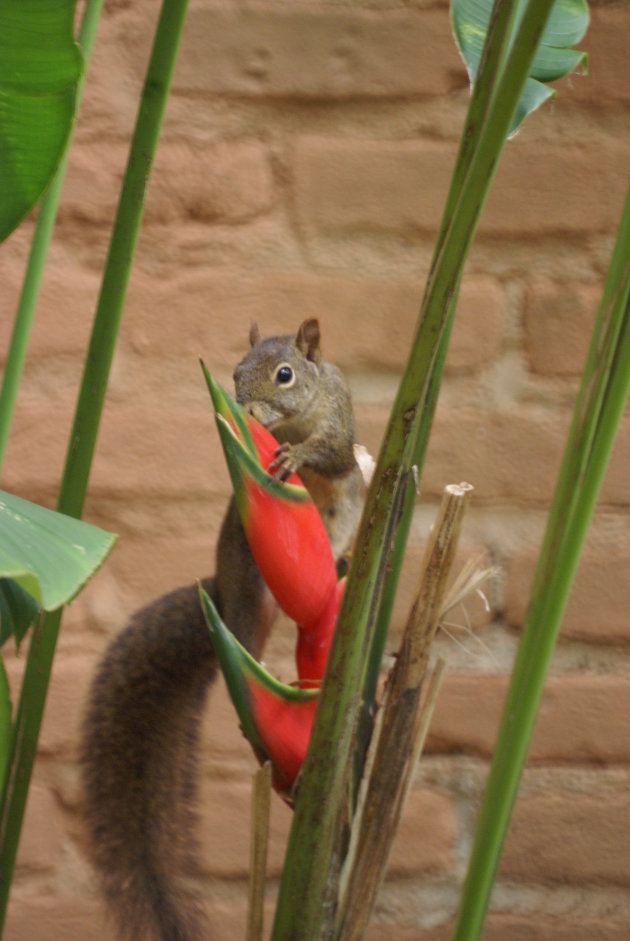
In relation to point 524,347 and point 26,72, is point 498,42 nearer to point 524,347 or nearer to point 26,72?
point 26,72

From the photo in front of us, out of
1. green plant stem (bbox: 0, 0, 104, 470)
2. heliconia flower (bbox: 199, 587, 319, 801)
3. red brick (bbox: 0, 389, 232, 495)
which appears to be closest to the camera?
heliconia flower (bbox: 199, 587, 319, 801)

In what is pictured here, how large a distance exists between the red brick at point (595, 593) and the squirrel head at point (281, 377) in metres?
0.23

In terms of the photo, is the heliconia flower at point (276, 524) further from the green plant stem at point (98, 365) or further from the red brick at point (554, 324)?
A: the red brick at point (554, 324)

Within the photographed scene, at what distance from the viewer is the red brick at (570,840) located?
30.1 inches

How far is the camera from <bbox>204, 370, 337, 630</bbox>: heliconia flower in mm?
347

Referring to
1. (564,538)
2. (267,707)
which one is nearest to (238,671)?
(267,707)

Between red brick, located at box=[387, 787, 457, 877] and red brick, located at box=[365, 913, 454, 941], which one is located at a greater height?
red brick, located at box=[387, 787, 457, 877]

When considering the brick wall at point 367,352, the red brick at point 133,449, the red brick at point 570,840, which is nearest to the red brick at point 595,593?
the brick wall at point 367,352

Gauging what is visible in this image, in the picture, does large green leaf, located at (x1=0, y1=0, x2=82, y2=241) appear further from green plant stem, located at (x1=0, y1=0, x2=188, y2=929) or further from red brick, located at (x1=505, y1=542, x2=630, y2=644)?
red brick, located at (x1=505, y1=542, x2=630, y2=644)

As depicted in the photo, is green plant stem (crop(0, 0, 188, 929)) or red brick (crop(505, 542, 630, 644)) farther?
red brick (crop(505, 542, 630, 644))

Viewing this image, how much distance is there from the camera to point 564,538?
13.3 inches

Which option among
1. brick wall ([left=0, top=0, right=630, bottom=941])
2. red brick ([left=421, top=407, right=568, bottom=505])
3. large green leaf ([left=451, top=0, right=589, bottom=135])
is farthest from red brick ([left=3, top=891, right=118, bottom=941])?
large green leaf ([left=451, top=0, right=589, bottom=135])

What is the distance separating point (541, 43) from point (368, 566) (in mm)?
252

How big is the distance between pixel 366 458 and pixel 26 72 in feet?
0.68
